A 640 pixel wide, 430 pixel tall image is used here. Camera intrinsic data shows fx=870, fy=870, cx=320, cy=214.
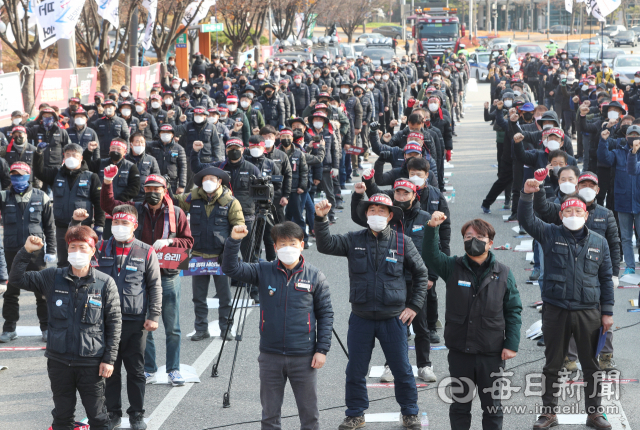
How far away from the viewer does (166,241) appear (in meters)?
8.12

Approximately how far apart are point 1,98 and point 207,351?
1055cm

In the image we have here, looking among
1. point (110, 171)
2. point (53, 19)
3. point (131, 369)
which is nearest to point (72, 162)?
point (110, 171)

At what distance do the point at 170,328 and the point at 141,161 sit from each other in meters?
4.34

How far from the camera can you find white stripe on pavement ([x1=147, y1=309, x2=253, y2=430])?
24.1ft

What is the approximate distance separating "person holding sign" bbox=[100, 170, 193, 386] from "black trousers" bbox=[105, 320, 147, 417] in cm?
96

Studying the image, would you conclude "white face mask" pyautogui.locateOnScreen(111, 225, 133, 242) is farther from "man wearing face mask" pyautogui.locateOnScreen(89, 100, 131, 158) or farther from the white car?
the white car

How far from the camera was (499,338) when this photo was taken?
21.0 ft

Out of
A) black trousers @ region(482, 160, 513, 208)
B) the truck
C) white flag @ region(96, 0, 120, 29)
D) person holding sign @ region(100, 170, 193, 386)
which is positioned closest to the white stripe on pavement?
person holding sign @ region(100, 170, 193, 386)

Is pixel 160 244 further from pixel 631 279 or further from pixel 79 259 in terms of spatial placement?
pixel 631 279

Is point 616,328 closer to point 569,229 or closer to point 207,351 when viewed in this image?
point 569,229

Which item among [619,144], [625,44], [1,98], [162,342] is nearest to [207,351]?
[162,342]

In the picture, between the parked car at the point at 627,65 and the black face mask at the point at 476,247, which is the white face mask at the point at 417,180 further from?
the parked car at the point at 627,65

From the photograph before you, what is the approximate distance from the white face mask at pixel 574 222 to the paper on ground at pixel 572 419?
1.59 m

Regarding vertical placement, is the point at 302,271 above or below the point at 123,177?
below
